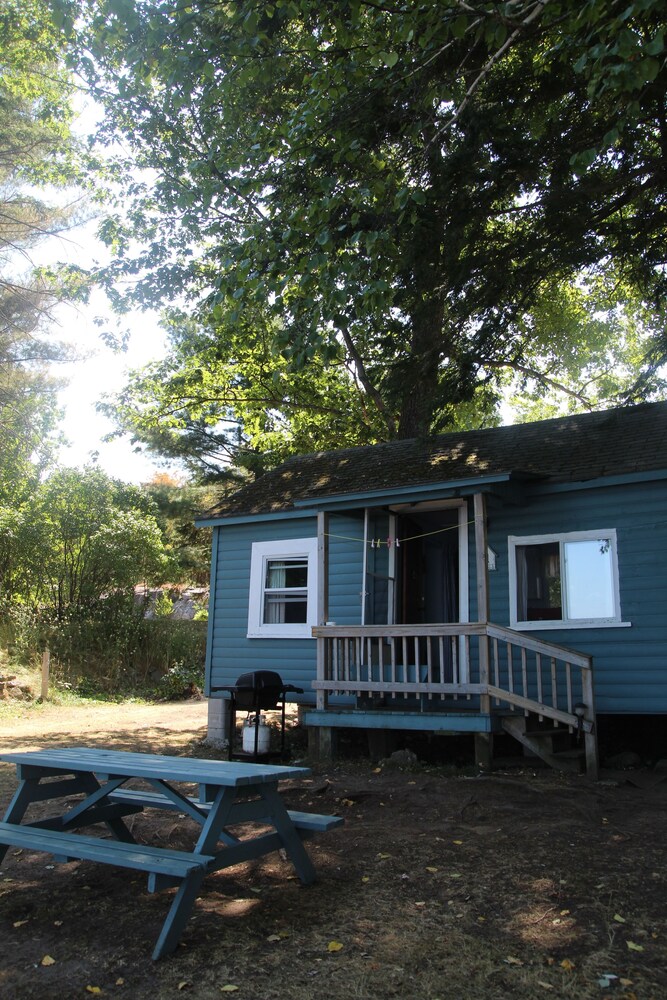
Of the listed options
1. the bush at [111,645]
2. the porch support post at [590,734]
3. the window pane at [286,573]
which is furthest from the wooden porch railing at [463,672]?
the bush at [111,645]

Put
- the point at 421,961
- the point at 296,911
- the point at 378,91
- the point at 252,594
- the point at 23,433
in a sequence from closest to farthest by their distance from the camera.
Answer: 1. the point at 421,961
2. the point at 296,911
3. the point at 378,91
4. the point at 252,594
5. the point at 23,433

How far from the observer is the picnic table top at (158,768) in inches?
154

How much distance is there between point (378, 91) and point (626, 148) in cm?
294

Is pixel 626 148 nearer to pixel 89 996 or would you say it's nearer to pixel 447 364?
pixel 447 364

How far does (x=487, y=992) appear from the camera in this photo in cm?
324

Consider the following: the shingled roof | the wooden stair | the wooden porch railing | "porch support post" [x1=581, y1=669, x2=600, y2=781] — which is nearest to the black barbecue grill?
the wooden porch railing

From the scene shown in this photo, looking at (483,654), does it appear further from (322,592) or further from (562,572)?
(322,592)

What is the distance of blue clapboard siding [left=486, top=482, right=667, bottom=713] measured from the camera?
897 centimetres

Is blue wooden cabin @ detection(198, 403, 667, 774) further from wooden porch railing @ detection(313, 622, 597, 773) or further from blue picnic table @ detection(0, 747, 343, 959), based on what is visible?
blue picnic table @ detection(0, 747, 343, 959)

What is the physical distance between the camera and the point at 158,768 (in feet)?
13.9

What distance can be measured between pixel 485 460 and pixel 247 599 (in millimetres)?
4412

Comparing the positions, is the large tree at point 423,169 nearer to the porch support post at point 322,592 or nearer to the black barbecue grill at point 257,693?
the porch support post at point 322,592

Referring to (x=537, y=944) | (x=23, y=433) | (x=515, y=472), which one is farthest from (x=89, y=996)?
(x=23, y=433)

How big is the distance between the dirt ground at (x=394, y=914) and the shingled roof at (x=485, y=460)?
435 centimetres
